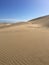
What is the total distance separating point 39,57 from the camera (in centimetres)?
545

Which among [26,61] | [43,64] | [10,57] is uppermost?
[10,57]

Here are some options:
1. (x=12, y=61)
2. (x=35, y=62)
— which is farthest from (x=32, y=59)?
(x=12, y=61)

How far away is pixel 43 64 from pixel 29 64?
0.68m

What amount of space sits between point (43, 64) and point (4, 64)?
1.90 meters

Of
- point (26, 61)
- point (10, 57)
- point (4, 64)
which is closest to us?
point (4, 64)

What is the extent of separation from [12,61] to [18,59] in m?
0.38

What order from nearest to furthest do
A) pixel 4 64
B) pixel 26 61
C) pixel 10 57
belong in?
1. pixel 4 64
2. pixel 26 61
3. pixel 10 57

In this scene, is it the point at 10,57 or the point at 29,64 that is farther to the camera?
the point at 10,57

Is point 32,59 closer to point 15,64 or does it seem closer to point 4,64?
point 15,64

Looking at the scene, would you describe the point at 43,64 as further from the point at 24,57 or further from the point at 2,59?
the point at 2,59

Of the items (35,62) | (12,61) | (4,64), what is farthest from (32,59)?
(4,64)

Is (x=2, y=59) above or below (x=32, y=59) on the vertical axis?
above

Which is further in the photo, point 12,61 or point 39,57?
point 39,57

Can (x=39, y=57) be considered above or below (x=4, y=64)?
below
